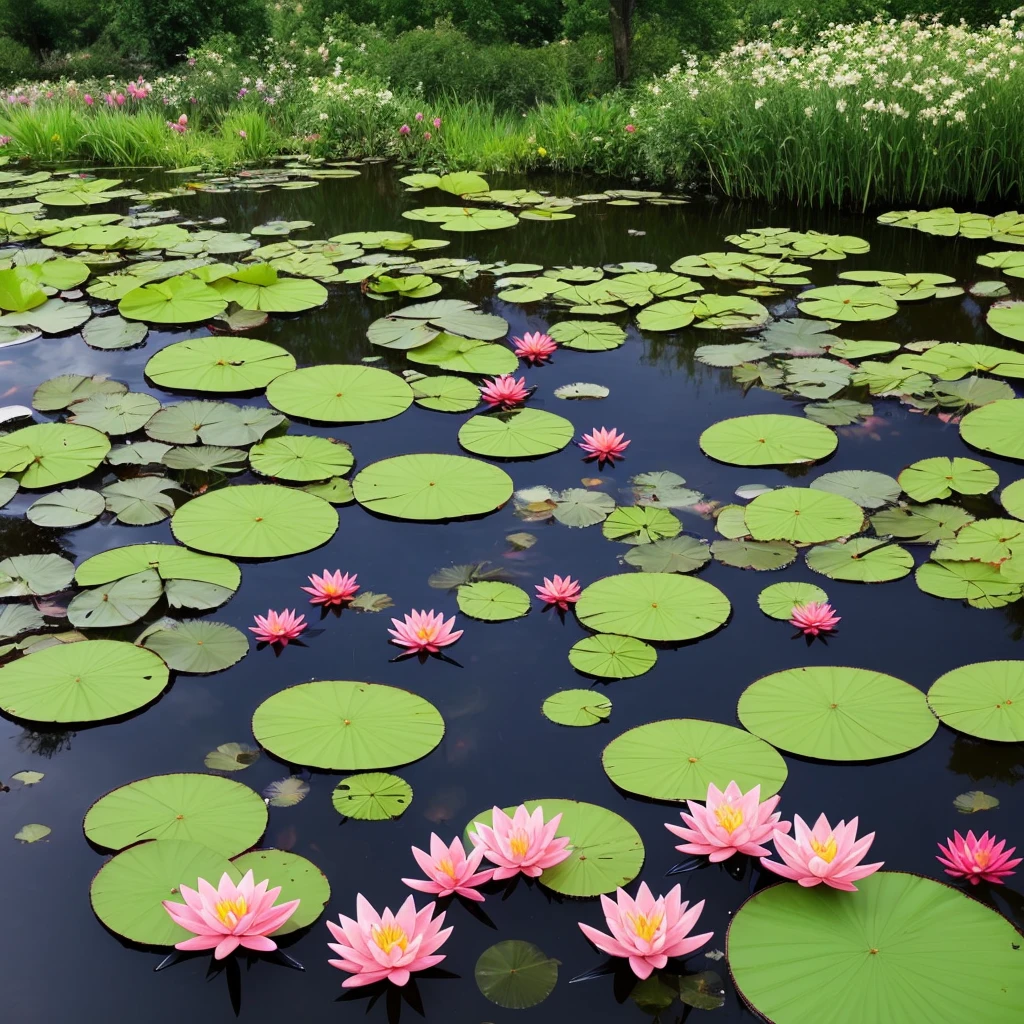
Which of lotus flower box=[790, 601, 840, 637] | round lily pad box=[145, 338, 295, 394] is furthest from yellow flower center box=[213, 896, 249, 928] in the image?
round lily pad box=[145, 338, 295, 394]

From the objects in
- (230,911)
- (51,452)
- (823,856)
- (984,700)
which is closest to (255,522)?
(51,452)

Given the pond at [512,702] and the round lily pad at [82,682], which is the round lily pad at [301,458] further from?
the round lily pad at [82,682]

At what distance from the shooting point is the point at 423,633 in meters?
2.15

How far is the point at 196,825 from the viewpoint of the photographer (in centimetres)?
170

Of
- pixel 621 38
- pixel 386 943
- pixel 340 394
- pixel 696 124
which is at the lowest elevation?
pixel 386 943

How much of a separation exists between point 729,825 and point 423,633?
2.68ft

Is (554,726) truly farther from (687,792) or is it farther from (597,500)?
(597,500)

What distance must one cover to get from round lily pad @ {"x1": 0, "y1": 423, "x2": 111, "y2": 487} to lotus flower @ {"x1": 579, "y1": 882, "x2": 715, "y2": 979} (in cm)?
214

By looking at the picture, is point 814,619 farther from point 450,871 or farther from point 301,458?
point 301,458

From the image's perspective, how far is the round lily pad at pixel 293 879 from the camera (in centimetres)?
154

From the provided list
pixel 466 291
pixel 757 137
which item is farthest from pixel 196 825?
pixel 757 137

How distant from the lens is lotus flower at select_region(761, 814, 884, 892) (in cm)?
152

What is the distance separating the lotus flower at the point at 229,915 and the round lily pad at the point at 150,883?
0.05m

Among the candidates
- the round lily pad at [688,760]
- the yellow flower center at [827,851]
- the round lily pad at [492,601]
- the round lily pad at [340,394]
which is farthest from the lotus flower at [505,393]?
the yellow flower center at [827,851]
